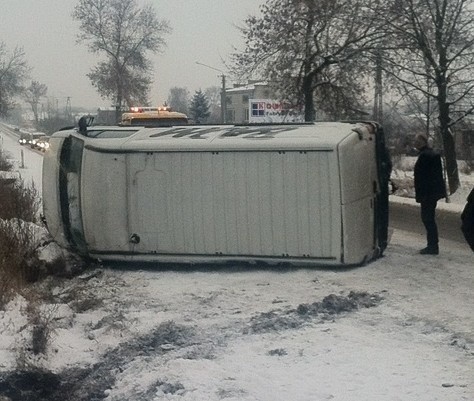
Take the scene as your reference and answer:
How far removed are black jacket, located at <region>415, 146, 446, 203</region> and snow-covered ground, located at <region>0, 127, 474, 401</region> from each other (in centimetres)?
111

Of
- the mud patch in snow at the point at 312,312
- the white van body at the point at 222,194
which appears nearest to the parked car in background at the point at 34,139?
the white van body at the point at 222,194

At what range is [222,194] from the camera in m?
8.68

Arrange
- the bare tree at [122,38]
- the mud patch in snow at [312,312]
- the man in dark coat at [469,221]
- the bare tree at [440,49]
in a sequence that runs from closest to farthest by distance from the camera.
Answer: the man in dark coat at [469,221], the mud patch in snow at [312,312], the bare tree at [440,49], the bare tree at [122,38]

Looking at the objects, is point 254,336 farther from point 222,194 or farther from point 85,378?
point 222,194

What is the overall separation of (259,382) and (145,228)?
168 inches

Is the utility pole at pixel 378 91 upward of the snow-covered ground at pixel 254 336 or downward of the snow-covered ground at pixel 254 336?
upward

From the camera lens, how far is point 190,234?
29.0ft

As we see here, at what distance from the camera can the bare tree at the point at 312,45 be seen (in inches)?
922

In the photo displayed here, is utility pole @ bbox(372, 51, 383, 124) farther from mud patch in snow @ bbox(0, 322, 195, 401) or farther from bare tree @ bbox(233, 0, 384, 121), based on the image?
mud patch in snow @ bbox(0, 322, 195, 401)

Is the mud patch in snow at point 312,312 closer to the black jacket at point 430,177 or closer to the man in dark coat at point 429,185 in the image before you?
the man in dark coat at point 429,185

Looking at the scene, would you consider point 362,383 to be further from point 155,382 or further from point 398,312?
point 398,312

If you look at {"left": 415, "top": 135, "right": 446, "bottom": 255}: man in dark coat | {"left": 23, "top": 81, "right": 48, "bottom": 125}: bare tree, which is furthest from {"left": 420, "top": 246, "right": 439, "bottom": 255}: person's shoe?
{"left": 23, "top": 81, "right": 48, "bottom": 125}: bare tree

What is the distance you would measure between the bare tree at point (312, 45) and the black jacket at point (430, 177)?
1422 centimetres

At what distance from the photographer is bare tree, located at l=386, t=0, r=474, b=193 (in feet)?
71.5
